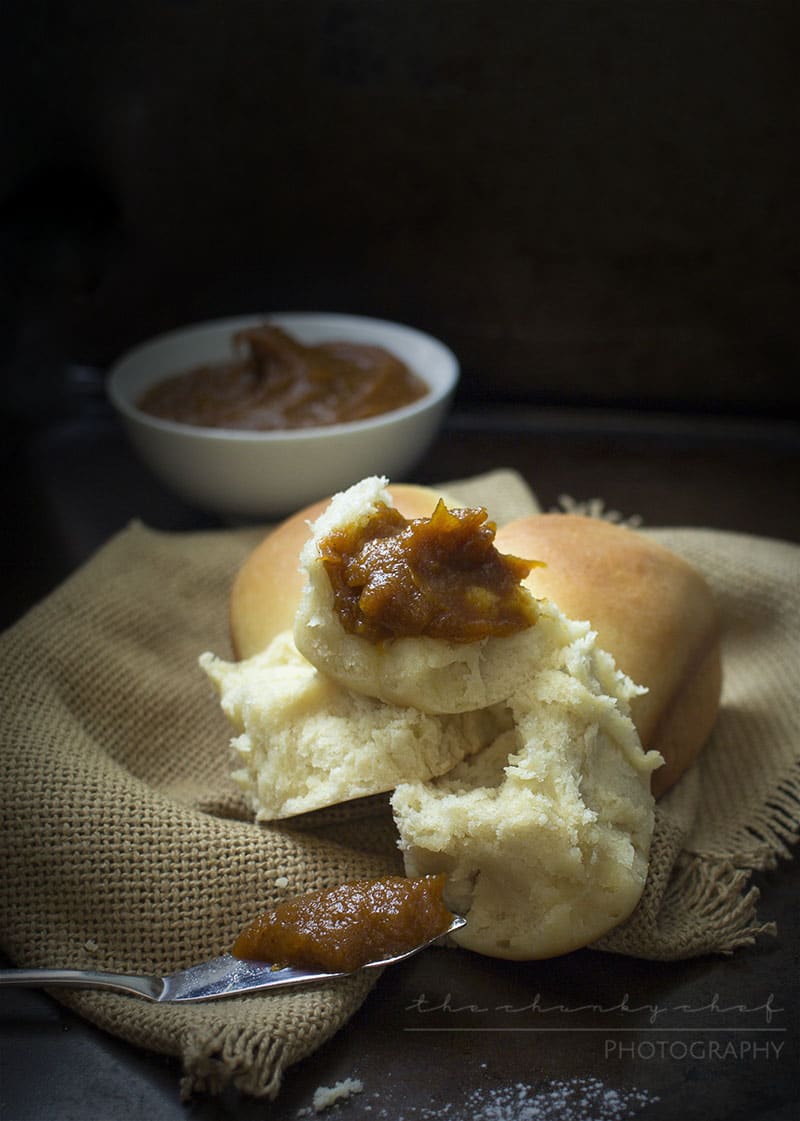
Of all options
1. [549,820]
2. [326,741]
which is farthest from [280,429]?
[549,820]

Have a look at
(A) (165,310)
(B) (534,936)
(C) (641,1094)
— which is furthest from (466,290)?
(C) (641,1094)

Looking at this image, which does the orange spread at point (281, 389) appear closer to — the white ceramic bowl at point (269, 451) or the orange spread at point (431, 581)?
the white ceramic bowl at point (269, 451)

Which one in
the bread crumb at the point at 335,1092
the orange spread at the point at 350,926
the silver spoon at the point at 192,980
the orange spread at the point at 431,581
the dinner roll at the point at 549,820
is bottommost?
the bread crumb at the point at 335,1092

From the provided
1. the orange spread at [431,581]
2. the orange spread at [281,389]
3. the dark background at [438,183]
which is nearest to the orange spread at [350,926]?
the orange spread at [431,581]

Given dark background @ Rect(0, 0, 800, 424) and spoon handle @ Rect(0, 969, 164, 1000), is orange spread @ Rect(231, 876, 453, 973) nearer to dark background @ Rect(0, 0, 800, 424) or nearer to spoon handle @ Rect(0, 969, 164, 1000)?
spoon handle @ Rect(0, 969, 164, 1000)

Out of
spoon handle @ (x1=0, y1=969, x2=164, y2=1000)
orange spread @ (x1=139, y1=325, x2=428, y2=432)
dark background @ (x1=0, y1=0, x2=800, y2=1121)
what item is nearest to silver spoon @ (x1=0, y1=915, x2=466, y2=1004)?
spoon handle @ (x1=0, y1=969, x2=164, y2=1000)

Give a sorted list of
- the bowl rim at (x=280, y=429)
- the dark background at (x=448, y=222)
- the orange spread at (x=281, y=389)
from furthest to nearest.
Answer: the dark background at (x=448, y=222)
the orange spread at (x=281, y=389)
the bowl rim at (x=280, y=429)
